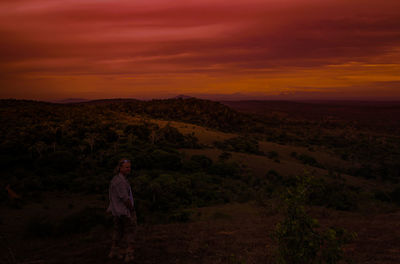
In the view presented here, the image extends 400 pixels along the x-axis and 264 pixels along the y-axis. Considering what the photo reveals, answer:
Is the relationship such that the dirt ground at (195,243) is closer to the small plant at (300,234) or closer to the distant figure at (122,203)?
the distant figure at (122,203)

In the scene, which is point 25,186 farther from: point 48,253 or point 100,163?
point 48,253

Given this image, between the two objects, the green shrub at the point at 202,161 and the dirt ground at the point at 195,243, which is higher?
the dirt ground at the point at 195,243

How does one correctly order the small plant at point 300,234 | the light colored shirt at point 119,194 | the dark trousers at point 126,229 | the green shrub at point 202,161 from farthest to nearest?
the green shrub at point 202,161
the dark trousers at point 126,229
the light colored shirt at point 119,194
the small plant at point 300,234

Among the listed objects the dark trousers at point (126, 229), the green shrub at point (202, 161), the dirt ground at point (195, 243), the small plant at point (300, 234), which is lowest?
the green shrub at point (202, 161)

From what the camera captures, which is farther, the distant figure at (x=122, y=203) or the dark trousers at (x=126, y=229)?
the dark trousers at (x=126, y=229)

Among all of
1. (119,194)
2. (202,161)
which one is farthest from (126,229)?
(202,161)

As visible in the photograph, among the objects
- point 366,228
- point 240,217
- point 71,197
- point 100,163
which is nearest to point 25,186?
point 71,197

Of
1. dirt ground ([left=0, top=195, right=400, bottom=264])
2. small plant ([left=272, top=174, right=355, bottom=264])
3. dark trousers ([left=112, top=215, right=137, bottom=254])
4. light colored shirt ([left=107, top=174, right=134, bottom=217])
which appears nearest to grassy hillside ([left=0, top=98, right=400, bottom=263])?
Result: dirt ground ([left=0, top=195, right=400, bottom=264])

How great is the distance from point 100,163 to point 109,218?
574 inches

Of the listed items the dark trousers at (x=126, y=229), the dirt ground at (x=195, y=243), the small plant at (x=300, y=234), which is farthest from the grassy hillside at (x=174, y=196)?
the dark trousers at (x=126, y=229)

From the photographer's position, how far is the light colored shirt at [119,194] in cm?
572

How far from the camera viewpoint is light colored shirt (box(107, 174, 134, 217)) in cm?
572

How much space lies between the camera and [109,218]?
9828 mm

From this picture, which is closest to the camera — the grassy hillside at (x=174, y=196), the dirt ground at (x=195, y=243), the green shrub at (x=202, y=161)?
the dirt ground at (x=195, y=243)
